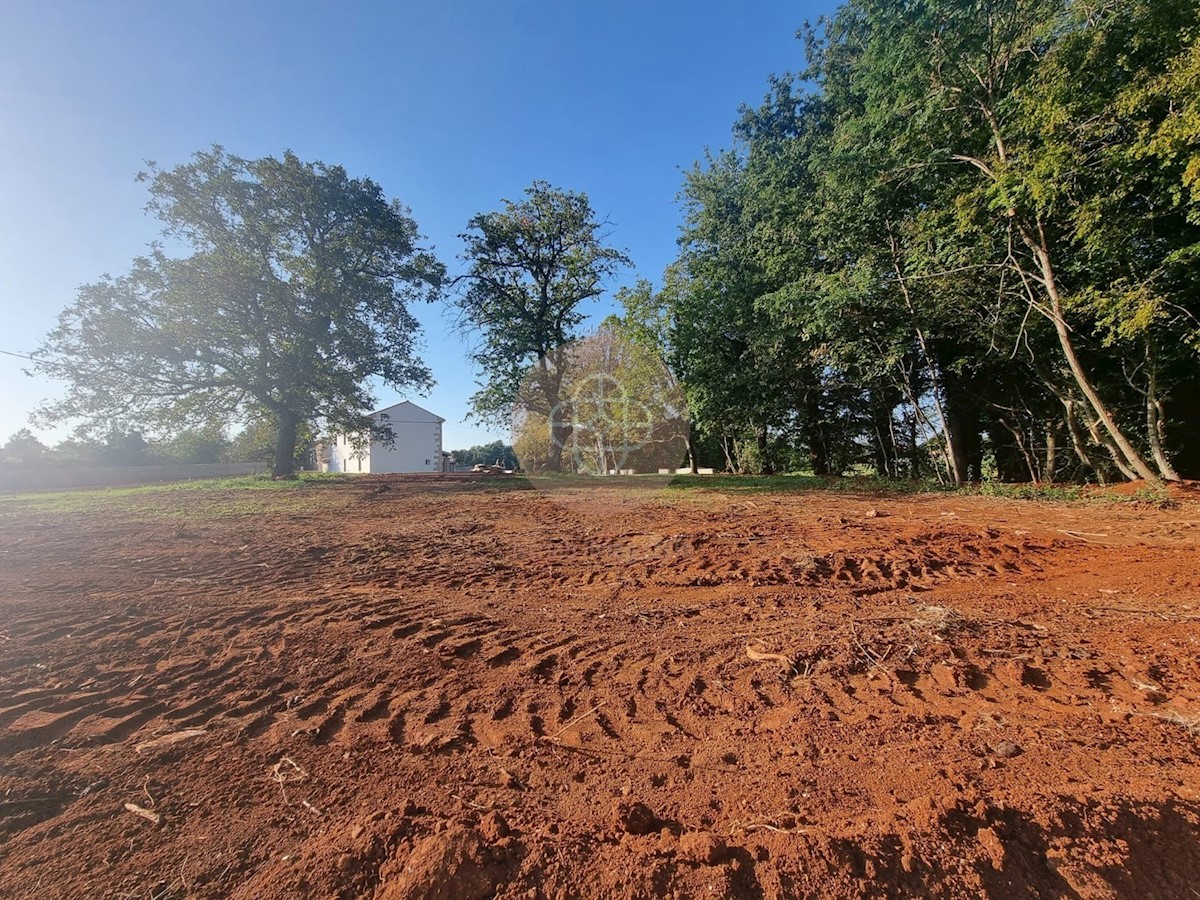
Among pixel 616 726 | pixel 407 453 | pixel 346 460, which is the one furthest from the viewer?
pixel 346 460

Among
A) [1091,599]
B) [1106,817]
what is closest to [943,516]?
[1091,599]

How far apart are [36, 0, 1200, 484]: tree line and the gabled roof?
1589cm

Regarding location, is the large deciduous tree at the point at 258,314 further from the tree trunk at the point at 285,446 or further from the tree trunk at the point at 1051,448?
the tree trunk at the point at 1051,448

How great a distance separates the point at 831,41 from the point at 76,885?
61.8ft

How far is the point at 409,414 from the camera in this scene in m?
36.3

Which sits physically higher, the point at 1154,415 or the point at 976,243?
the point at 976,243

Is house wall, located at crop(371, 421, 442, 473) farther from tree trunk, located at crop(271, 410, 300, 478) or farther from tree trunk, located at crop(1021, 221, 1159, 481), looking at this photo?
tree trunk, located at crop(1021, 221, 1159, 481)

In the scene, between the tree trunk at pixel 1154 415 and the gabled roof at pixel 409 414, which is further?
the gabled roof at pixel 409 414

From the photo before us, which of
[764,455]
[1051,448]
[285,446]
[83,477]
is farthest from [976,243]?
[83,477]

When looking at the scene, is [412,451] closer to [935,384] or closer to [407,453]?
[407,453]

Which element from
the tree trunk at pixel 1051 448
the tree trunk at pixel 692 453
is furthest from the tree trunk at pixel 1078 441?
the tree trunk at pixel 692 453

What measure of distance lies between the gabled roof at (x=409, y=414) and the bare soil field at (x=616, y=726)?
32.1m

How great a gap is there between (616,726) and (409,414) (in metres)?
37.3

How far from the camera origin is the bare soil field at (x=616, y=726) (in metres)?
1.44
